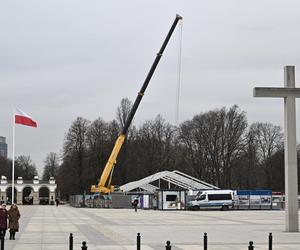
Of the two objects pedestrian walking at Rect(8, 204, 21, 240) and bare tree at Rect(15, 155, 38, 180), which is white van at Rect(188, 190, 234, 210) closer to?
pedestrian walking at Rect(8, 204, 21, 240)

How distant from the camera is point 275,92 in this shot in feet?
90.8

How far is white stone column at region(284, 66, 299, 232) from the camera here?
27094 millimetres

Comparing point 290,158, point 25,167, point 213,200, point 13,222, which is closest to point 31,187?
point 25,167

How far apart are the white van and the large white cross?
3622 cm

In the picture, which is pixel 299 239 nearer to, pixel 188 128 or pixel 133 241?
pixel 133 241

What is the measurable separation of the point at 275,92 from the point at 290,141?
2.39 meters

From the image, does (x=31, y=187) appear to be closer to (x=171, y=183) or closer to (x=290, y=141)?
(x=171, y=183)

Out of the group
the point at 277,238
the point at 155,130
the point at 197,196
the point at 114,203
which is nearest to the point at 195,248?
the point at 277,238

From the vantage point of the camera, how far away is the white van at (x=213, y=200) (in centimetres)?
6353

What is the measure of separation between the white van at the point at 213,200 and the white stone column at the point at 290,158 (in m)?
36.3

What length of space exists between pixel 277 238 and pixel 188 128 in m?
76.0

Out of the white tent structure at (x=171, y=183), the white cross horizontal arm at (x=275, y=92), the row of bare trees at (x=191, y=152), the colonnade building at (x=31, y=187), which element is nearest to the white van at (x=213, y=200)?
the white tent structure at (x=171, y=183)

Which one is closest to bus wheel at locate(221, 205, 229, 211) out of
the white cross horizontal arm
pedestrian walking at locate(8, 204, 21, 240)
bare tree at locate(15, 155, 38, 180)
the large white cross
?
the large white cross

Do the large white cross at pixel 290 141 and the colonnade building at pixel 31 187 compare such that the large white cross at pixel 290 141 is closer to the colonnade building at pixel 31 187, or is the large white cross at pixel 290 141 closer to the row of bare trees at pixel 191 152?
the row of bare trees at pixel 191 152
